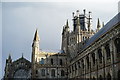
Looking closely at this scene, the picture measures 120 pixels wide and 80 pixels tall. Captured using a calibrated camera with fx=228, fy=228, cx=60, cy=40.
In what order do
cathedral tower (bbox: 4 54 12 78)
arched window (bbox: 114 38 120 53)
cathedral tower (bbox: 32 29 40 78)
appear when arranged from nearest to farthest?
arched window (bbox: 114 38 120 53)
cathedral tower (bbox: 32 29 40 78)
cathedral tower (bbox: 4 54 12 78)

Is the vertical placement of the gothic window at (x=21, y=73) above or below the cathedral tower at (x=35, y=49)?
below

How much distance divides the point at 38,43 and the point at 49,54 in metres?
4.88

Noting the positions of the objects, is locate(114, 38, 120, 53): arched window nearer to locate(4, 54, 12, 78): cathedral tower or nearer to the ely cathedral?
the ely cathedral

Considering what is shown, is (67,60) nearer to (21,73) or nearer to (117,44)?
(21,73)

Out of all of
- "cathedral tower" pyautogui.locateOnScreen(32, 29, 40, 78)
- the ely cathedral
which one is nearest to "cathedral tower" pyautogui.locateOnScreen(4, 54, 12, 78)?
the ely cathedral

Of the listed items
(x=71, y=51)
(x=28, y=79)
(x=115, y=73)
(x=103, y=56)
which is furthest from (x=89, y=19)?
(x=115, y=73)

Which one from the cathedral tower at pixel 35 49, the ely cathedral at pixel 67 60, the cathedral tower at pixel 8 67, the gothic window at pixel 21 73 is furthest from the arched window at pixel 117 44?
the cathedral tower at pixel 8 67

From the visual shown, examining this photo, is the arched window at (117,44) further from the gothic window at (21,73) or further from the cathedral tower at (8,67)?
the cathedral tower at (8,67)

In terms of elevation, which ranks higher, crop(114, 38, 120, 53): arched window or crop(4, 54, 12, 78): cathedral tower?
crop(114, 38, 120, 53): arched window

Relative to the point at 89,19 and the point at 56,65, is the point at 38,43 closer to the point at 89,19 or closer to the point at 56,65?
the point at 56,65

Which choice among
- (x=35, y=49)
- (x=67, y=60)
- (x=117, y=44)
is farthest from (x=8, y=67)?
(x=117, y=44)

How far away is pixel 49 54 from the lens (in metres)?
68.8

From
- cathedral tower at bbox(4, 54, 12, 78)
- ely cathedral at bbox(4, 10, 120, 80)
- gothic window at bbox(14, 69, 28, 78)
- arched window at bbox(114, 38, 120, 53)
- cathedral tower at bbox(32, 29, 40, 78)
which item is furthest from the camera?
gothic window at bbox(14, 69, 28, 78)

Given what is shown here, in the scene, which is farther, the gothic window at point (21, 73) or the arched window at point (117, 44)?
the gothic window at point (21, 73)
